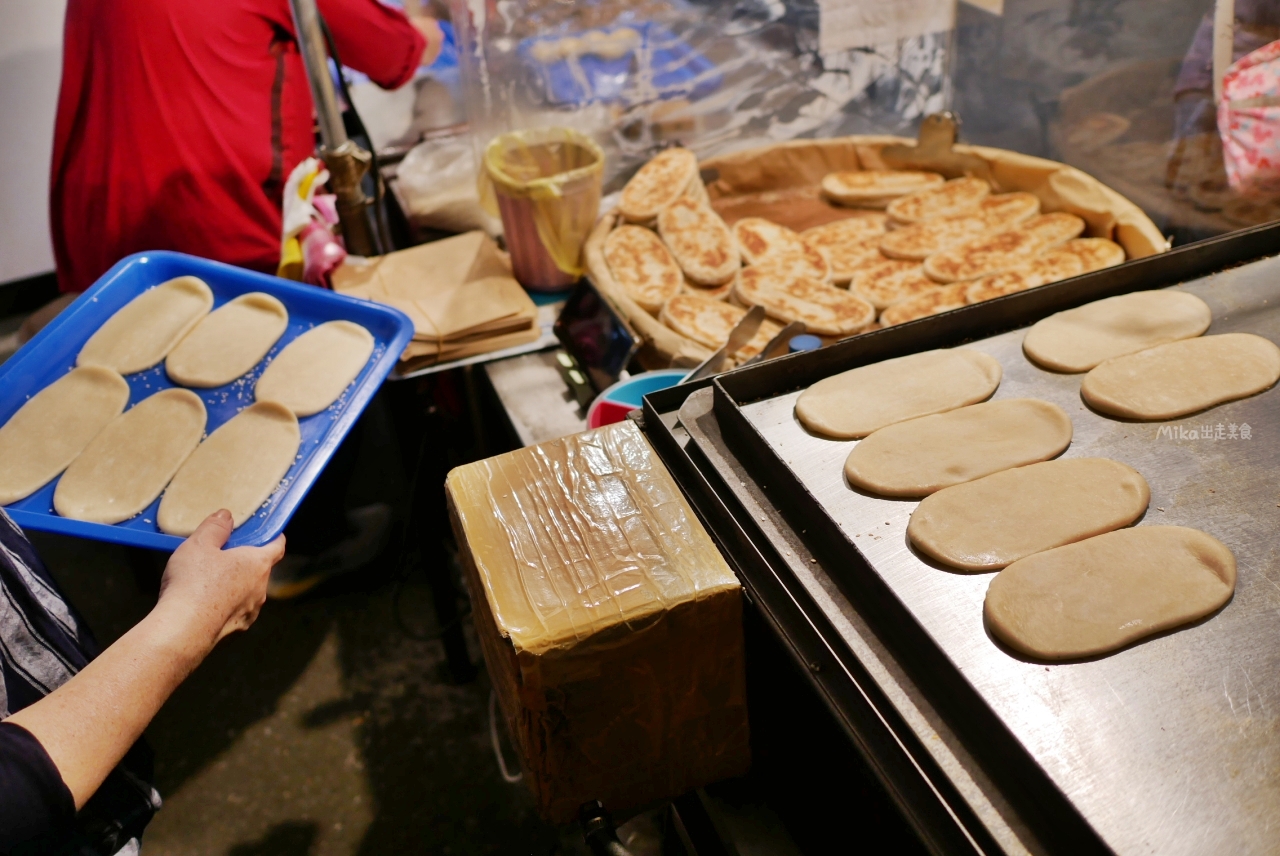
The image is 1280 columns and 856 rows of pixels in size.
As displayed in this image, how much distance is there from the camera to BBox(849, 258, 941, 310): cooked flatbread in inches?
83.7

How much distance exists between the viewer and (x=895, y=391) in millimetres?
1325

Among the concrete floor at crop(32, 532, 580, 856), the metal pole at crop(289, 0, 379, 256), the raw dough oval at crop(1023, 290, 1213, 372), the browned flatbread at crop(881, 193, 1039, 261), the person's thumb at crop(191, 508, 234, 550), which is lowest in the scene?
the concrete floor at crop(32, 532, 580, 856)

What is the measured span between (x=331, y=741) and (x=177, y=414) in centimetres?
115

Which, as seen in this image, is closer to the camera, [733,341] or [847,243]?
[733,341]

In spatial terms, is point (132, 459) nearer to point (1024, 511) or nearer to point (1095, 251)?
point (1024, 511)

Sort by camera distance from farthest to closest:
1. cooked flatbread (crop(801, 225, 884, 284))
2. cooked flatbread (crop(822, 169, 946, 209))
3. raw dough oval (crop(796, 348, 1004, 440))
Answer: cooked flatbread (crop(822, 169, 946, 209)), cooked flatbread (crop(801, 225, 884, 284)), raw dough oval (crop(796, 348, 1004, 440))

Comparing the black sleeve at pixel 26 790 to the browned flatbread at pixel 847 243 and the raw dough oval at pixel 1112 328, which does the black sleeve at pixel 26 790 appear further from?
the browned flatbread at pixel 847 243

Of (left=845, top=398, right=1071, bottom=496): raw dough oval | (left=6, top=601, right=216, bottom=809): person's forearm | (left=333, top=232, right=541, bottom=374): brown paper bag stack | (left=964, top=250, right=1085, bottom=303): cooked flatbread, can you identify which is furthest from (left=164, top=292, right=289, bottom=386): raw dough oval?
(left=964, top=250, right=1085, bottom=303): cooked flatbread

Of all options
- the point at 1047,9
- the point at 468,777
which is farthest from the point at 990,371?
the point at 468,777

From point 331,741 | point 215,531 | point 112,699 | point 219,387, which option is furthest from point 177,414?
point 331,741

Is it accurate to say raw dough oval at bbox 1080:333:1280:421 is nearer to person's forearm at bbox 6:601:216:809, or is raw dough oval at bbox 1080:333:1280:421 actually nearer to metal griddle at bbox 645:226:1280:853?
metal griddle at bbox 645:226:1280:853

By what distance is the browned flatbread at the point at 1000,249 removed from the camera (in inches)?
84.0

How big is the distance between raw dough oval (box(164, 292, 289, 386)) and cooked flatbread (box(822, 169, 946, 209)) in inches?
66.2

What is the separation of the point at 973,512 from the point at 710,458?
1.22 ft
